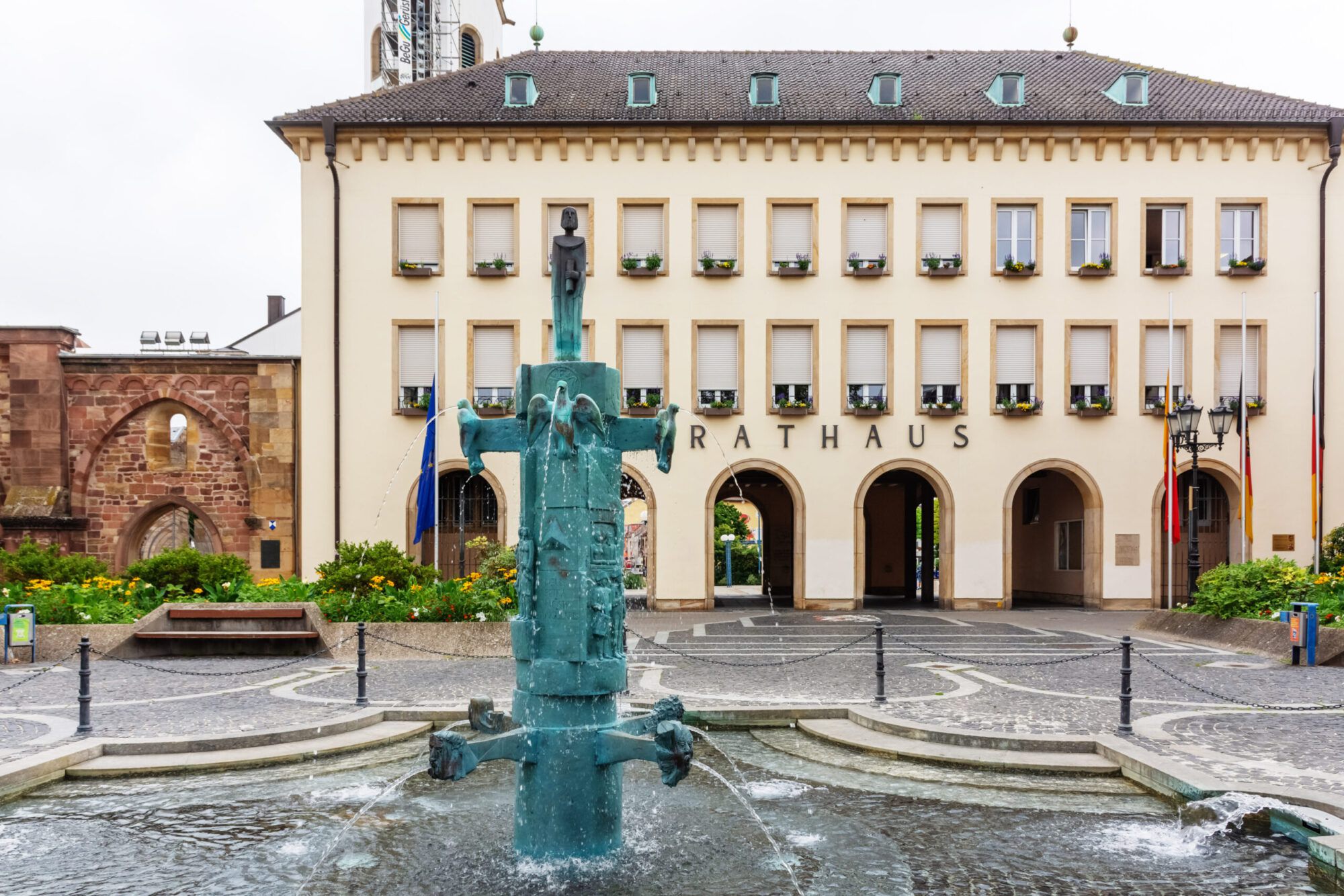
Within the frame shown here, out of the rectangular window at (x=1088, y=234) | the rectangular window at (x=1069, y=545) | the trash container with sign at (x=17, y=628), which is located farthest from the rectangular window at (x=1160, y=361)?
the trash container with sign at (x=17, y=628)

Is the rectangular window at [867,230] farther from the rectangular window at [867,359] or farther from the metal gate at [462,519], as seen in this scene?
the metal gate at [462,519]

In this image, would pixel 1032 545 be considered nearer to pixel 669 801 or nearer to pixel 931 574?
pixel 931 574

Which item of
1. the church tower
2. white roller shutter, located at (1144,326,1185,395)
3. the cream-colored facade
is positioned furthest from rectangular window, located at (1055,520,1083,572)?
the church tower

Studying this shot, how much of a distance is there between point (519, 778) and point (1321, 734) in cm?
784

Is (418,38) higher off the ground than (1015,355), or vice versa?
(418,38)

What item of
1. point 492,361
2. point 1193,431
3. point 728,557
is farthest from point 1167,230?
point 728,557

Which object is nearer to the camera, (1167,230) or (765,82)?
(1167,230)

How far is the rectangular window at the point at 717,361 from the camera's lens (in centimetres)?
2884

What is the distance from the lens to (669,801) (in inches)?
316

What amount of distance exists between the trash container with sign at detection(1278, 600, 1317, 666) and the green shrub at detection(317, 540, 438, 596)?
13.6 m

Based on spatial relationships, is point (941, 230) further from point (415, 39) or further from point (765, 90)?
point (415, 39)

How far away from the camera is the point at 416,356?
2873 cm

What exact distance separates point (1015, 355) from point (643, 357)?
9.86 m

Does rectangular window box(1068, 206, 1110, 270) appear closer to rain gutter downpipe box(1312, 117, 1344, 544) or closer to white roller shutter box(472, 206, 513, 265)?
rain gutter downpipe box(1312, 117, 1344, 544)
